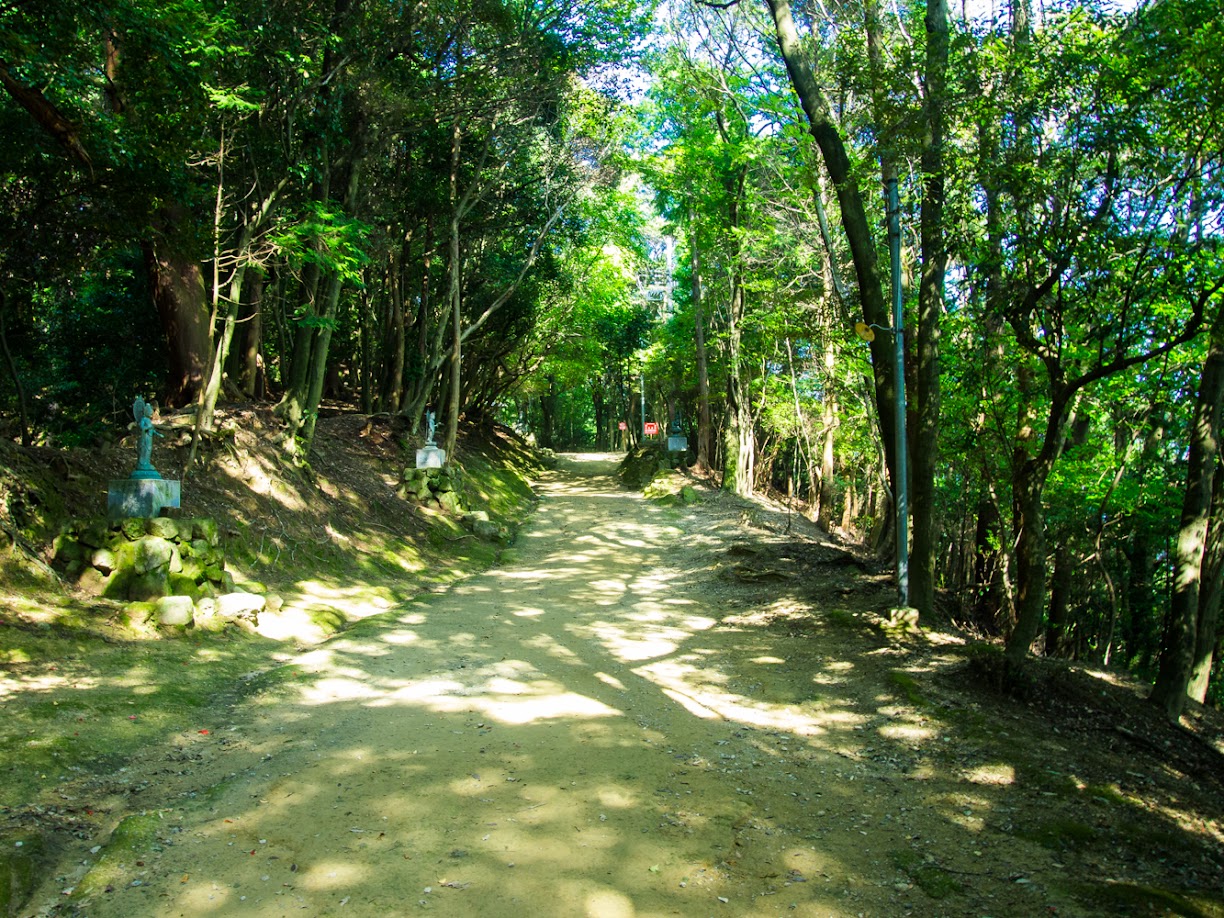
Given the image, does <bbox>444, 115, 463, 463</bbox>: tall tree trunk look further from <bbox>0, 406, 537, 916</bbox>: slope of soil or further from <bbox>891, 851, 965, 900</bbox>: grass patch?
<bbox>891, 851, 965, 900</bbox>: grass patch

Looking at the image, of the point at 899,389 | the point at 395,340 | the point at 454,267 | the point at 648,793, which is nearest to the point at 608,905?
the point at 648,793

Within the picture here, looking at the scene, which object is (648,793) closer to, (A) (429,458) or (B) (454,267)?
(A) (429,458)

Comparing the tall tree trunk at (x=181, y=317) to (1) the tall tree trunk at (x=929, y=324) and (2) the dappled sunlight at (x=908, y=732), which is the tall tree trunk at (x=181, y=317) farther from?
(2) the dappled sunlight at (x=908, y=732)

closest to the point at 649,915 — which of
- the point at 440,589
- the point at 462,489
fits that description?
the point at 440,589

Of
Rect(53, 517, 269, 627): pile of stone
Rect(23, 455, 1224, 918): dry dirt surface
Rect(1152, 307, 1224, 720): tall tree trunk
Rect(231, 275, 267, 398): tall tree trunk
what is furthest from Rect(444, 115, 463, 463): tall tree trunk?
Rect(1152, 307, 1224, 720): tall tree trunk

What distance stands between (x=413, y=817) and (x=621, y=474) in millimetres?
24668

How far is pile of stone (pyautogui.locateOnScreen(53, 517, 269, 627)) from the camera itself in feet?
24.8

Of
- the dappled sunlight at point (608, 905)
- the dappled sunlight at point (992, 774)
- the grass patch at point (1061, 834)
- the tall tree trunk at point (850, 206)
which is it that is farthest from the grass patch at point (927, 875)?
the tall tree trunk at point (850, 206)

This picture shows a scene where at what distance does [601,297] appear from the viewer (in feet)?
97.2

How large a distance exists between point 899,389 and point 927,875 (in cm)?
538

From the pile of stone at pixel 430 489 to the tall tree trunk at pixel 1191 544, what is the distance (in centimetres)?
1278

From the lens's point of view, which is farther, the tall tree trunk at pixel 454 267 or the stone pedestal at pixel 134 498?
the tall tree trunk at pixel 454 267

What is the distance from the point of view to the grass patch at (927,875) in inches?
158

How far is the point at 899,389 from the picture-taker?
8.41 m
